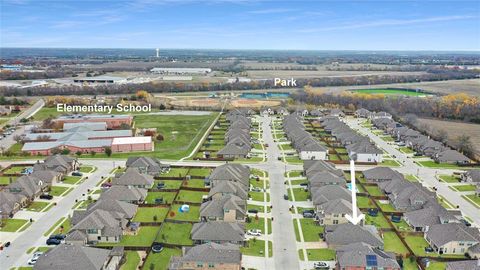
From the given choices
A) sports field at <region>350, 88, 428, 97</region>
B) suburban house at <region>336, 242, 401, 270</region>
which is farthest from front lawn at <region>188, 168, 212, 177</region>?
sports field at <region>350, 88, 428, 97</region>

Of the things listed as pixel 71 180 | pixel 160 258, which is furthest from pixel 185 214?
pixel 71 180

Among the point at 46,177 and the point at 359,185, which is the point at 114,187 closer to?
the point at 46,177

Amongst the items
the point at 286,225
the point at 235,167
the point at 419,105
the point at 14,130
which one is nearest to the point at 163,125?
the point at 14,130

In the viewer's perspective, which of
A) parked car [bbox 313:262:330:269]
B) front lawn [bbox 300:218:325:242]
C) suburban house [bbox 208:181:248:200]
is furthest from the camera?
suburban house [bbox 208:181:248:200]

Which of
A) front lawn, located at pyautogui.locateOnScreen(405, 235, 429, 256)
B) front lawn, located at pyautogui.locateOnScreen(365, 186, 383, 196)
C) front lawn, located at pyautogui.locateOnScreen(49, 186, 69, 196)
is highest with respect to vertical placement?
front lawn, located at pyautogui.locateOnScreen(49, 186, 69, 196)

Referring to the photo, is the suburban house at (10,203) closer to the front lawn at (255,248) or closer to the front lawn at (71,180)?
the front lawn at (71,180)

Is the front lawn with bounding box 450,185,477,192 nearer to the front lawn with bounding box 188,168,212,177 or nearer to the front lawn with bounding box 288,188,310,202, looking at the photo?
the front lawn with bounding box 288,188,310,202
